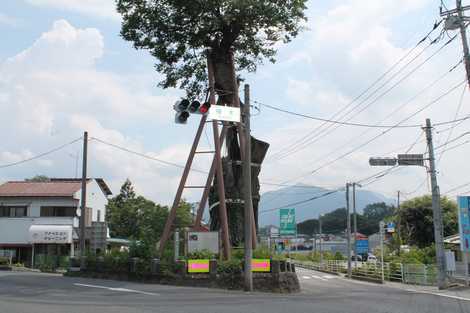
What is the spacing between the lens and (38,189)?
49.2 m

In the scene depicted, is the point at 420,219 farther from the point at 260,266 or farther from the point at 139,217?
the point at 260,266

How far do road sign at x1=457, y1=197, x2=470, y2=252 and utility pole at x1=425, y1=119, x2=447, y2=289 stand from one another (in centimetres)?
102

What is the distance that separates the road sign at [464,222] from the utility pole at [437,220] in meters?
1.02

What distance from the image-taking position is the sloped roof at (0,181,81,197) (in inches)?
1884

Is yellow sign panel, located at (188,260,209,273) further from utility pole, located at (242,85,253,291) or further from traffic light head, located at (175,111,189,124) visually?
traffic light head, located at (175,111,189,124)

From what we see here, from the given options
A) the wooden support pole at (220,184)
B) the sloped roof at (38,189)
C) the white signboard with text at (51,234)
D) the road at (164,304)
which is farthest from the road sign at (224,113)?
the sloped roof at (38,189)

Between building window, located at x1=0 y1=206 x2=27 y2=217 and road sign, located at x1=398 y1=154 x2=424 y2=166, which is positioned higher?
road sign, located at x1=398 y1=154 x2=424 y2=166

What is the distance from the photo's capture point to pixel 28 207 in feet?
158

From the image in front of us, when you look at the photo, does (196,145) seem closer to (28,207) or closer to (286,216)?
(286,216)

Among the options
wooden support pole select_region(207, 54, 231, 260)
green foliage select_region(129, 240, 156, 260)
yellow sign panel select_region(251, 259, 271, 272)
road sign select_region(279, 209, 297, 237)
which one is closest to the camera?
yellow sign panel select_region(251, 259, 271, 272)

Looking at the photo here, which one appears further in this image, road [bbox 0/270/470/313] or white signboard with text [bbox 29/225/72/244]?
white signboard with text [bbox 29/225/72/244]

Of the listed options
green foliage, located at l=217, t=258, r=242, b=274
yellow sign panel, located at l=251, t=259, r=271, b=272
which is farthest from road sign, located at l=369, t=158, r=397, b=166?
green foliage, located at l=217, t=258, r=242, b=274

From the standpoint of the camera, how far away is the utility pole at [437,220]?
1085 inches

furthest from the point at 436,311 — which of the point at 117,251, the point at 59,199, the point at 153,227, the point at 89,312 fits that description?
the point at 153,227
